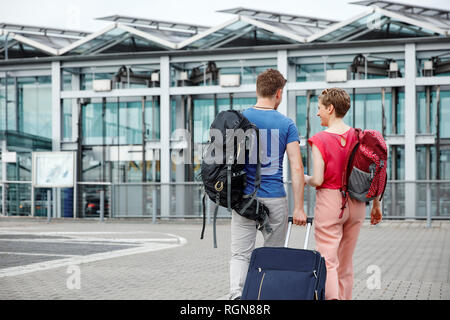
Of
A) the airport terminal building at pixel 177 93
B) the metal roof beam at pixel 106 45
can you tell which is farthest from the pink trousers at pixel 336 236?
the metal roof beam at pixel 106 45

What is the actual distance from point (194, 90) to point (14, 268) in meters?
15.2

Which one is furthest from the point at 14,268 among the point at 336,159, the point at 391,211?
the point at 391,211

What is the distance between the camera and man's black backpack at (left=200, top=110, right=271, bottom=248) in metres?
4.47

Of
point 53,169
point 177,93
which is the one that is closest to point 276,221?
point 53,169

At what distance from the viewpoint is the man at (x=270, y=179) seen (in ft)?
15.3

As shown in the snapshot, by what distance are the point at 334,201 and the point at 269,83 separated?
96 centimetres

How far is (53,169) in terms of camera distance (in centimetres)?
2148

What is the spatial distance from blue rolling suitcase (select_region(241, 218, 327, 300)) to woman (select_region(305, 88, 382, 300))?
39 cm

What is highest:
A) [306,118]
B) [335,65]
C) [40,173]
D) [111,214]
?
[335,65]

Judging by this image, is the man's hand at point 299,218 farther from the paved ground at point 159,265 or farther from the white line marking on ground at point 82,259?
the white line marking on ground at point 82,259

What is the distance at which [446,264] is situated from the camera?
9.53m

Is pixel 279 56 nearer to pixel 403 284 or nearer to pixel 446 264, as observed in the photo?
pixel 446 264

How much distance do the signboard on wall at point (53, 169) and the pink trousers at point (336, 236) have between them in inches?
681

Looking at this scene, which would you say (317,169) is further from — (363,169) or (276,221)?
(276,221)
